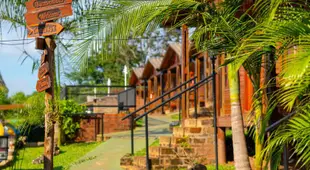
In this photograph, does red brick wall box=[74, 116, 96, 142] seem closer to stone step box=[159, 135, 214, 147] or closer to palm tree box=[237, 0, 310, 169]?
stone step box=[159, 135, 214, 147]

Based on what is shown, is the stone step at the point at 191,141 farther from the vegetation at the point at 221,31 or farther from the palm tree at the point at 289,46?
the palm tree at the point at 289,46

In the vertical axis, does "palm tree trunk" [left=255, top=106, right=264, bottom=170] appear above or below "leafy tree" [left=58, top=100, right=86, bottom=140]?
below

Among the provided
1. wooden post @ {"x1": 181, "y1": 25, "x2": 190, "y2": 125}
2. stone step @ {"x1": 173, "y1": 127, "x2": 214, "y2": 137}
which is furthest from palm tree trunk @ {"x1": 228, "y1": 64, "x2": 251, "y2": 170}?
wooden post @ {"x1": 181, "y1": 25, "x2": 190, "y2": 125}

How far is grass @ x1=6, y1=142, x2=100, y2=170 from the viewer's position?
1123 centimetres

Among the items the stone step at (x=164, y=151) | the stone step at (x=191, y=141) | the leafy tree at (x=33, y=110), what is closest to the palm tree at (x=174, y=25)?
the leafy tree at (x=33, y=110)

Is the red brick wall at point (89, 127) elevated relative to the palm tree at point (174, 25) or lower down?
lower down

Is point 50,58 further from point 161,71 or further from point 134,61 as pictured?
point 134,61

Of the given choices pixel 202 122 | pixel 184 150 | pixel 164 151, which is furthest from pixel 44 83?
pixel 202 122

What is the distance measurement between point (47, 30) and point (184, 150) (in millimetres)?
3954

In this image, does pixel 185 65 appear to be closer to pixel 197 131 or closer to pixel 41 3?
pixel 197 131

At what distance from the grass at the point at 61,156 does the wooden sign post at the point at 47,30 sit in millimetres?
3202

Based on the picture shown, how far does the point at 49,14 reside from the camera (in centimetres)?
671

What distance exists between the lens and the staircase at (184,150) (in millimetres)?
9203

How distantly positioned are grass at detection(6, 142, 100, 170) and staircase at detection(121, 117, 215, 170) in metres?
2.06
